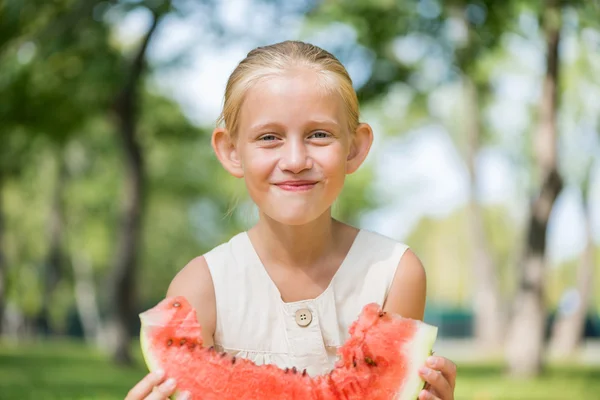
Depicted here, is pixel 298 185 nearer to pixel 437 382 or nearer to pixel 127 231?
pixel 437 382

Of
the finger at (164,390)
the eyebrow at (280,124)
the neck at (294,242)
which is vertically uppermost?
the eyebrow at (280,124)

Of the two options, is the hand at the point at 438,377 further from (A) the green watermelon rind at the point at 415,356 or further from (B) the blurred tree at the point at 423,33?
(B) the blurred tree at the point at 423,33

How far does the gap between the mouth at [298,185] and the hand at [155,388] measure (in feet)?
1.88

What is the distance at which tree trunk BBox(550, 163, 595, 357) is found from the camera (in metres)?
20.3

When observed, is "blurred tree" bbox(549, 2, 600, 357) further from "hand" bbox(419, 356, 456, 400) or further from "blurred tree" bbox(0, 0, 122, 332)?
"hand" bbox(419, 356, 456, 400)

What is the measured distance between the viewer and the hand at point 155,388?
6.36 feet

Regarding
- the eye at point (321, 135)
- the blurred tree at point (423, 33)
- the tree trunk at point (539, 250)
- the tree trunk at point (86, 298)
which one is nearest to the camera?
the eye at point (321, 135)

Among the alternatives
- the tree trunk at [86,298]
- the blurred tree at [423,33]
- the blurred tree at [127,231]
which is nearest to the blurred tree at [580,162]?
the blurred tree at [423,33]

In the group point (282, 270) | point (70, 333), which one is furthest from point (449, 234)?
point (282, 270)

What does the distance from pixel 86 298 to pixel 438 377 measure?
38.5m

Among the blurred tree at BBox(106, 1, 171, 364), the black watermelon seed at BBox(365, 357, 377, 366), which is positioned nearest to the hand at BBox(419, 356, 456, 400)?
the black watermelon seed at BBox(365, 357, 377, 366)

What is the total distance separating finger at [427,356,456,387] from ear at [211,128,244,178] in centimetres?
76

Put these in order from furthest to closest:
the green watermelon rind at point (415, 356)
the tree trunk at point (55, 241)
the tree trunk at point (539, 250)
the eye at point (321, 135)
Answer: the tree trunk at point (55, 241)
the tree trunk at point (539, 250)
the eye at point (321, 135)
the green watermelon rind at point (415, 356)

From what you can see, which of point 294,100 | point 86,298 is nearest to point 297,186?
point 294,100
